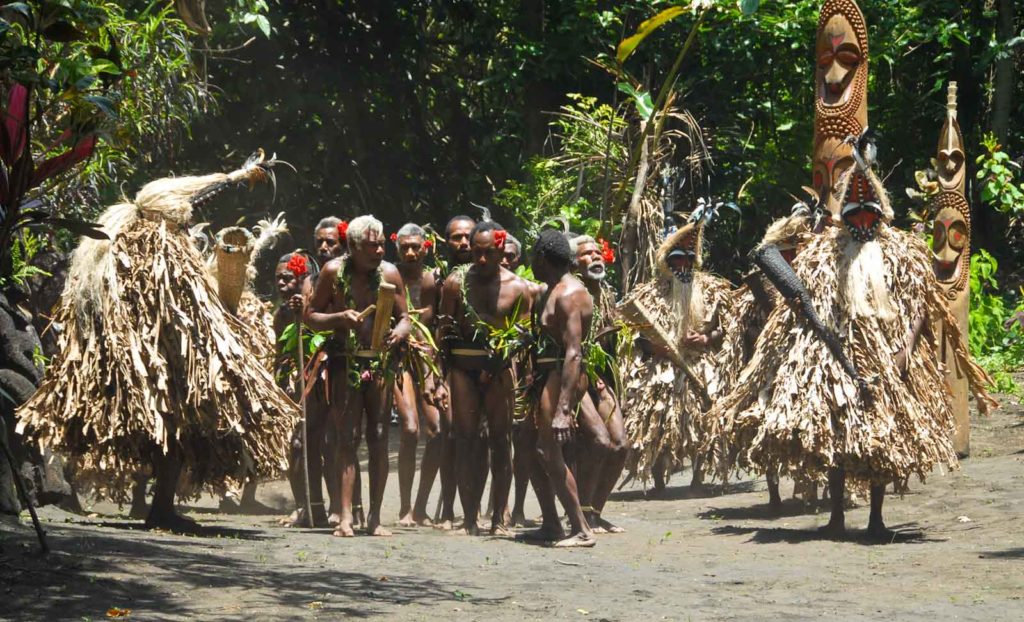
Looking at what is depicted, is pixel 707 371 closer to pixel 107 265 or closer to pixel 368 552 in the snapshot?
pixel 368 552

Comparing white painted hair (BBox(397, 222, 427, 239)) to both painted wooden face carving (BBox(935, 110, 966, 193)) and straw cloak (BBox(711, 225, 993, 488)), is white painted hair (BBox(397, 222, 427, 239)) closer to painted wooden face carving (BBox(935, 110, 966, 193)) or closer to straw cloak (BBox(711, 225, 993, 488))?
straw cloak (BBox(711, 225, 993, 488))

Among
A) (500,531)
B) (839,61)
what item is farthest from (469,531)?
(839,61)

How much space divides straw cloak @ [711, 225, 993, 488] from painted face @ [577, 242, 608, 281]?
1094 mm

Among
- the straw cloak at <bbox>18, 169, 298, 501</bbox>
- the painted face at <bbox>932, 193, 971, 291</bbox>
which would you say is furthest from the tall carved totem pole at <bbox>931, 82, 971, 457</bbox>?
the straw cloak at <bbox>18, 169, 298, 501</bbox>

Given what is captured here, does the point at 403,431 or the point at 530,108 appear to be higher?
the point at 530,108

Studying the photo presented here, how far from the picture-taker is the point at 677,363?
1066 centimetres

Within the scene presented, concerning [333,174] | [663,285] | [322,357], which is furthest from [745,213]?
[322,357]

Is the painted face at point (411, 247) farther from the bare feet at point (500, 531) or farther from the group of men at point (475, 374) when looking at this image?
the bare feet at point (500, 531)

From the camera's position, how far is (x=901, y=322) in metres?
8.46

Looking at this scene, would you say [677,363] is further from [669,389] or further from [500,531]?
[500,531]

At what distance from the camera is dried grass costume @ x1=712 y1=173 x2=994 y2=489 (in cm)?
819

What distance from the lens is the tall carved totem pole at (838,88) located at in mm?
10875

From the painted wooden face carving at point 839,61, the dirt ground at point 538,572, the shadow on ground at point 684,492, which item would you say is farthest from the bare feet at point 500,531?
the painted wooden face carving at point 839,61

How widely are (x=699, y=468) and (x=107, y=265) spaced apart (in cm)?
529
